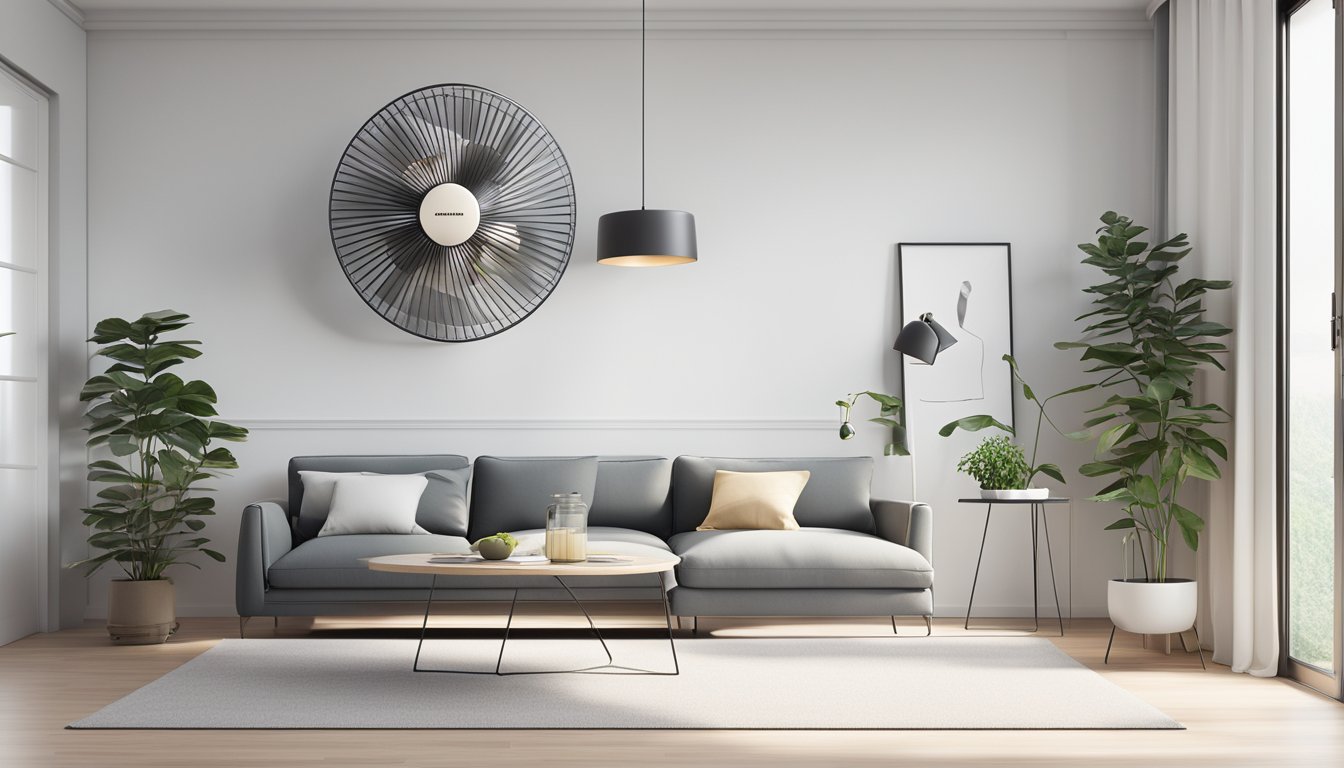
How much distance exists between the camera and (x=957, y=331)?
17.9 feet

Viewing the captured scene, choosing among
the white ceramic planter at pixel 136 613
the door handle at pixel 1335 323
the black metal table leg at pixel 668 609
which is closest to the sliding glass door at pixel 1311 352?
the door handle at pixel 1335 323

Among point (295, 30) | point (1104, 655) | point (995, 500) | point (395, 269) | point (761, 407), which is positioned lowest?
point (1104, 655)

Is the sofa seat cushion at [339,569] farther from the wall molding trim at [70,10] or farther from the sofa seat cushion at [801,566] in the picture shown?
the wall molding trim at [70,10]

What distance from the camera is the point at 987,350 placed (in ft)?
17.9

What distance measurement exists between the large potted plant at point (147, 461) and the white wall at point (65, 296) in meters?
0.25

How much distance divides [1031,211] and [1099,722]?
298 centimetres

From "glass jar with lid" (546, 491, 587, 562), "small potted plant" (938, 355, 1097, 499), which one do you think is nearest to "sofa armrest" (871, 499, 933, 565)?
"small potted plant" (938, 355, 1097, 499)

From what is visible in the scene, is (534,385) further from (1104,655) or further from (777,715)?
(1104,655)

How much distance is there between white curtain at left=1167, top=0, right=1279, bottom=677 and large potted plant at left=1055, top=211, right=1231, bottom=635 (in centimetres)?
10

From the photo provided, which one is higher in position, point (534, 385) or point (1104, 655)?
point (534, 385)

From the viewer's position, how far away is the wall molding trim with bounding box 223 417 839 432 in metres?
5.40

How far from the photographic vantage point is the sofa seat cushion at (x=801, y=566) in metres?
4.47

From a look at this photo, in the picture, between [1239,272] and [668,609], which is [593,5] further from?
[1239,272]

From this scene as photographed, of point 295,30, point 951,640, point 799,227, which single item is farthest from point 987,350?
point 295,30
